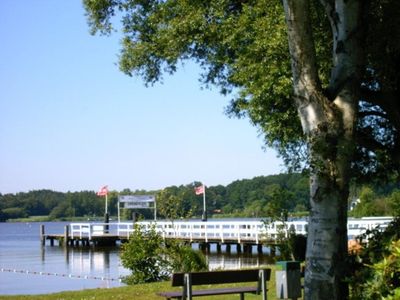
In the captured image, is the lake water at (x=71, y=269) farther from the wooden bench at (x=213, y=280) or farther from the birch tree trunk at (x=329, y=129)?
the birch tree trunk at (x=329, y=129)

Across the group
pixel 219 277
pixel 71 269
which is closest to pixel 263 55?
pixel 219 277

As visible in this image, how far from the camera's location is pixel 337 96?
8492 millimetres

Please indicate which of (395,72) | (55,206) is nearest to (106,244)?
(395,72)

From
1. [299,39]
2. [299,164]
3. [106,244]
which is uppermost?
[299,39]

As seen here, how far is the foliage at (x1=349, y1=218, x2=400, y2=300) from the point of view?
23.4ft

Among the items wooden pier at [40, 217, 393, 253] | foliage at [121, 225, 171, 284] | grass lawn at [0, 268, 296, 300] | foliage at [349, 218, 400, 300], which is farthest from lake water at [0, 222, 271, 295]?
foliage at [349, 218, 400, 300]

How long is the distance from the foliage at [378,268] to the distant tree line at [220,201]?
93cm

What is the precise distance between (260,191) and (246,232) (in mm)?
71144

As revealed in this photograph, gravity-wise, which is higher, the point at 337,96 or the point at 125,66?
the point at 125,66

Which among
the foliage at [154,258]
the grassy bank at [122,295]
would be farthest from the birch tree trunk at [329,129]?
the foliage at [154,258]

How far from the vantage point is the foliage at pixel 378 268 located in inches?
281

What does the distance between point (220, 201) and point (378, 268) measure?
4962 inches

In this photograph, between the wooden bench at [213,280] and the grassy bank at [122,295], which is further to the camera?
the grassy bank at [122,295]

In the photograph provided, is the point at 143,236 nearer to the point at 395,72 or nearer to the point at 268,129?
the point at 268,129
